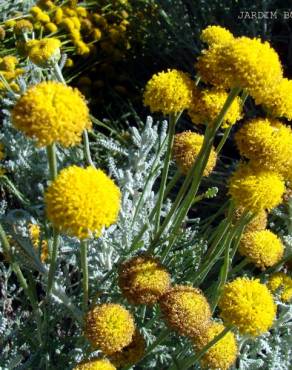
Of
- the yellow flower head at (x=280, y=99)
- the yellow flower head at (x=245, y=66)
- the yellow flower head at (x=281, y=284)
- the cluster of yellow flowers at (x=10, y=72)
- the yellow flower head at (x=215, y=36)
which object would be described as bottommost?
the yellow flower head at (x=281, y=284)

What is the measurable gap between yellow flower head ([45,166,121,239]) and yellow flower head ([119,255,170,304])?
0.80 ft

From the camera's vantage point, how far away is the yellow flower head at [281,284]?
1470 mm

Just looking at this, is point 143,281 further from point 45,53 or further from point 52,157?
point 45,53

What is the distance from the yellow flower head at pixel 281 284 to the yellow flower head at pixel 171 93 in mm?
508

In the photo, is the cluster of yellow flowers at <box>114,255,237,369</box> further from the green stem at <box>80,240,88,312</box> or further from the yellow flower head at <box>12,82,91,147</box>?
the yellow flower head at <box>12,82,91,147</box>

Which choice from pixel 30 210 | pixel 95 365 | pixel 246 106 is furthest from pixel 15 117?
pixel 246 106

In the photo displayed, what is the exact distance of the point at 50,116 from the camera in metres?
0.90

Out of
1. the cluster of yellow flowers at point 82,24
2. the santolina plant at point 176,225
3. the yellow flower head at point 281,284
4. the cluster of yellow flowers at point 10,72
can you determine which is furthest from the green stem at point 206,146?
the cluster of yellow flowers at point 82,24

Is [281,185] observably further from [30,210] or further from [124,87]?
[124,87]

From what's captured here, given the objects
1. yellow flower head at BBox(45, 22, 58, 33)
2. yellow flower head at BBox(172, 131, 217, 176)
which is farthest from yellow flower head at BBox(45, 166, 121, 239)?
yellow flower head at BBox(45, 22, 58, 33)

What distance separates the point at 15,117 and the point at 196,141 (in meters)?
0.52

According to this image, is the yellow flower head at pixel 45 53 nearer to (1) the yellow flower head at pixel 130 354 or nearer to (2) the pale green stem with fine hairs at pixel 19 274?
(2) the pale green stem with fine hairs at pixel 19 274

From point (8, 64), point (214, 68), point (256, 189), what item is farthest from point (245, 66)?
point (8, 64)

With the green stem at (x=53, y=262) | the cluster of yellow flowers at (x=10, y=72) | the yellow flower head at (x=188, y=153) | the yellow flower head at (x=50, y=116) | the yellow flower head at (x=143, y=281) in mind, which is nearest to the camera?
the yellow flower head at (x=50, y=116)
